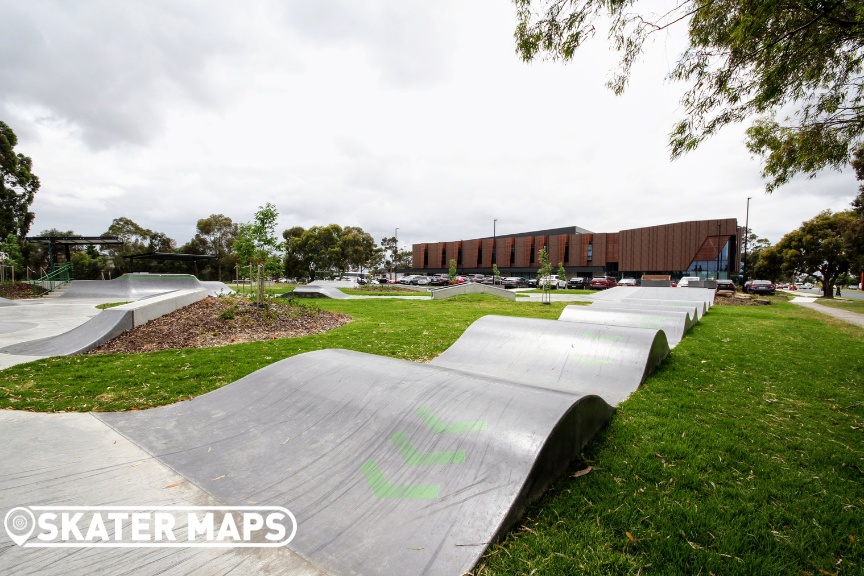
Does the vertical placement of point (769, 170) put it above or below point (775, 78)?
below

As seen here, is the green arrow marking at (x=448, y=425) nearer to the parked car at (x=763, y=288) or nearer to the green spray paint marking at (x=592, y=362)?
the green spray paint marking at (x=592, y=362)

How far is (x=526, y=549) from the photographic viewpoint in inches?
88.1

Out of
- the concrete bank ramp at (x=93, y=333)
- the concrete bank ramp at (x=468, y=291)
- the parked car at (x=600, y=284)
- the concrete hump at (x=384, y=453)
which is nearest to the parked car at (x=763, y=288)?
the parked car at (x=600, y=284)

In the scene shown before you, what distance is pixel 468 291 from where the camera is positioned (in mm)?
26203

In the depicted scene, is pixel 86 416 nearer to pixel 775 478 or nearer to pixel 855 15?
pixel 775 478

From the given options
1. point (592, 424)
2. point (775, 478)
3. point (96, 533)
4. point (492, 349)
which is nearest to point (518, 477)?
point (592, 424)

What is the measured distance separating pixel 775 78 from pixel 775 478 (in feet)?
13.6

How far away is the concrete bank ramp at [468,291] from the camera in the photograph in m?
24.2

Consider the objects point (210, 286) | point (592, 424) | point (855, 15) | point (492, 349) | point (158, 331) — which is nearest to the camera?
point (592, 424)

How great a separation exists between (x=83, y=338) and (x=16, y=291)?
2211 centimetres

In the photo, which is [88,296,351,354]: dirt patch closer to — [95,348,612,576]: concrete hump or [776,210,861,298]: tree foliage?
[95,348,612,576]: concrete hump

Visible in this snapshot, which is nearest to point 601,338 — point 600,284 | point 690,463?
point 690,463

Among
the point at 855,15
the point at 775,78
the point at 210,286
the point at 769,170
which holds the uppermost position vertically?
the point at 855,15

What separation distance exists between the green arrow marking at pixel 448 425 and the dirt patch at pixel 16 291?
28.5 metres
